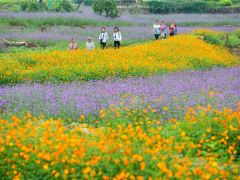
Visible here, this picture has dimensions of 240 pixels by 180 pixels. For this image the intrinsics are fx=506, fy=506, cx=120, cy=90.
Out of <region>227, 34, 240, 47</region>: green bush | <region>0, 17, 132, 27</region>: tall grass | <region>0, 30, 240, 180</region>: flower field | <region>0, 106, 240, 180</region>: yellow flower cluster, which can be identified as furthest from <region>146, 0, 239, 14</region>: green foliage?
<region>0, 106, 240, 180</region>: yellow flower cluster

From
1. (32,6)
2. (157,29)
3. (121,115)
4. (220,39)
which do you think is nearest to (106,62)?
(121,115)

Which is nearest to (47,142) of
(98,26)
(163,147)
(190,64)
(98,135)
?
(98,135)

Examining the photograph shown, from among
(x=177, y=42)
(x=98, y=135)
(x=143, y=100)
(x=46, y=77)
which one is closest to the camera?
(x=98, y=135)

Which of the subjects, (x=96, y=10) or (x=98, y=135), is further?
(x=96, y=10)

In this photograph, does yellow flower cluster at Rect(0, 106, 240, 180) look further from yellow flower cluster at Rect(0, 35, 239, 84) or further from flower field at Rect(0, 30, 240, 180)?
yellow flower cluster at Rect(0, 35, 239, 84)

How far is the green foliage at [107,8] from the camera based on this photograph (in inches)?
1375

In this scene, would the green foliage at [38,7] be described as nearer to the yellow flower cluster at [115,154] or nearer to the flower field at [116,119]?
the flower field at [116,119]

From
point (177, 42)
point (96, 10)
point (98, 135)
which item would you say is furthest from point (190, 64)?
point (96, 10)

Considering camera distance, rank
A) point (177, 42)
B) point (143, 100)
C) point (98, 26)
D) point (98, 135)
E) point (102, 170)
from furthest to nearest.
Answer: point (98, 26) < point (177, 42) < point (143, 100) < point (98, 135) < point (102, 170)

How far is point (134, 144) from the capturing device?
635 cm

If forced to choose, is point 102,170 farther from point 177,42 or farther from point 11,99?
point 177,42

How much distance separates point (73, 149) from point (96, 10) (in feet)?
100

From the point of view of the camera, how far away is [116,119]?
8.11 m

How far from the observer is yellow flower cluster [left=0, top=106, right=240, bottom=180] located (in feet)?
19.1
